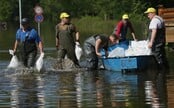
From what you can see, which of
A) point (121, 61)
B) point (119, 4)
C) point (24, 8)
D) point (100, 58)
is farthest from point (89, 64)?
point (24, 8)

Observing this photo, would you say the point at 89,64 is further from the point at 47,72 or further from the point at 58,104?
the point at 58,104

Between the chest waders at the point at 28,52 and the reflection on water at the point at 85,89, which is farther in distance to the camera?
the chest waders at the point at 28,52

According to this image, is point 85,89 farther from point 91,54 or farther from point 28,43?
point 91,54

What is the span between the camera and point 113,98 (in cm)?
1368

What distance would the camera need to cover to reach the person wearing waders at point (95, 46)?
20.1 m

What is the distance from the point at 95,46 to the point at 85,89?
190 inches

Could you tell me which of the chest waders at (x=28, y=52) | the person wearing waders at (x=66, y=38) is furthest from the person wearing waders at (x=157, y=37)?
the chest waders at (x=28, y=52)

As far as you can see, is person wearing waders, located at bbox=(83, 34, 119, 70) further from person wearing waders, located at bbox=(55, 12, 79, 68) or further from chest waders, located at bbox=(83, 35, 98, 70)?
person wearing waders, located at bbox=(55, 12, 79, 68)

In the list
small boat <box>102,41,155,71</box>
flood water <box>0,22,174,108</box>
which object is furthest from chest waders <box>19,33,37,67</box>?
small boat <box>102,41,155,71</box>

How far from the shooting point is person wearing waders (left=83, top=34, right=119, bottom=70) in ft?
65.9

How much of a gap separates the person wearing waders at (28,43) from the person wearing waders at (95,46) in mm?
1741

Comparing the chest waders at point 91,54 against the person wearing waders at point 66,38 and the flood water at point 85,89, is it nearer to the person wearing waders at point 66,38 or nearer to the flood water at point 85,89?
the flood water at point 85,89

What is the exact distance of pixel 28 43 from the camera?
19.4m

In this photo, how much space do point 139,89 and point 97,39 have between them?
5027 mm
